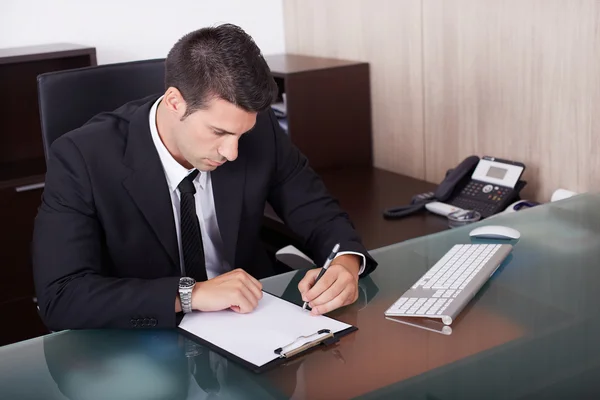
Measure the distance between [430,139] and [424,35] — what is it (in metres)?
0.37

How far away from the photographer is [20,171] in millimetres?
3035

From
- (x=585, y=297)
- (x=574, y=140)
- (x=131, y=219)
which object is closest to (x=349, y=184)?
(x=574, y=140)

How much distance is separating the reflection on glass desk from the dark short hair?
42 centimetres

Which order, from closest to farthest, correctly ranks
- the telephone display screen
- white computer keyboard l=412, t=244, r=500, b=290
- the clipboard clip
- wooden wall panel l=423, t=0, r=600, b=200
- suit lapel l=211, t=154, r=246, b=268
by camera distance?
the clipboard clip → white computer keyboard l=412, t=244, r=500, b=290 → suit lapel l=211, t=154, r=246, b=268 → wooden wall panel l=423, t=0, r=600, b=200 → the telephone display screen

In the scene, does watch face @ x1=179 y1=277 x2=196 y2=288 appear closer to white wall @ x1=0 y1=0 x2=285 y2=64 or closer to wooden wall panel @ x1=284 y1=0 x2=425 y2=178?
wooden wall panel @ x1=284 y1=0 x2=425 y2=178

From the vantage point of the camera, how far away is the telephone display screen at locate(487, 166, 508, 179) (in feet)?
8.19

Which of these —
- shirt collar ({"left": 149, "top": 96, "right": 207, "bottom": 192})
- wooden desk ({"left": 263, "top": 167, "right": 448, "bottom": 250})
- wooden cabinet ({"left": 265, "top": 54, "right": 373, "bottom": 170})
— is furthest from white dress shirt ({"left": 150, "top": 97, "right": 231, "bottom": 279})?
wooden cabinet ({"left": 265, "top": 54, "right": 373, "bottom": 170})

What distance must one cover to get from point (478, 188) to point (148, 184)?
1.16 meters

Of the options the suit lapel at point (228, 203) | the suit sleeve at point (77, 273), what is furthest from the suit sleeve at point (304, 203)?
the suit sleeve at point (77, 273)

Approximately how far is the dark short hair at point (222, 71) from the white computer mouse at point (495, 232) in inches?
24.4

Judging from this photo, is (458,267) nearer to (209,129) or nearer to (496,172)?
(209,129)

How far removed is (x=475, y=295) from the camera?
5.25ft

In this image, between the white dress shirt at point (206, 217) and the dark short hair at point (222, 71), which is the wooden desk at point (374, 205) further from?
the dark short hair at point (222, 71)

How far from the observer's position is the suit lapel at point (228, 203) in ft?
6.45
